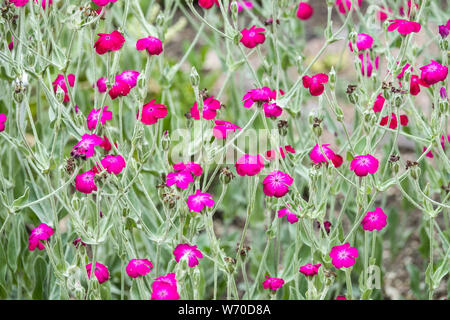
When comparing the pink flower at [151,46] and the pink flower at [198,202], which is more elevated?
the pink flower at [151,46]

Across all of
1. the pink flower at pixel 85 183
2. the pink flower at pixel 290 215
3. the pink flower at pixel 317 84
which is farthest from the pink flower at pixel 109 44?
the pink flower at pixel 290 215

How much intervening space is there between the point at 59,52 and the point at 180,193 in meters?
0.46

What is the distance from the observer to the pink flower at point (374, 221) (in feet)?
4.40

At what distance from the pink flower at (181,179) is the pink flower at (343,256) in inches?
13.2

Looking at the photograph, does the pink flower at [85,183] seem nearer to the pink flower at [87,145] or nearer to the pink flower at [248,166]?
the pink flower at [87,145]

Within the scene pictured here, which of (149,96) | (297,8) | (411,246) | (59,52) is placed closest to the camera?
(59,52)

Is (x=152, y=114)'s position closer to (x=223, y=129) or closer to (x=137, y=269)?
(x=223, y=129)

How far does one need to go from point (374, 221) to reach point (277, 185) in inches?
10.2

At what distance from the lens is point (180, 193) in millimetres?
1267

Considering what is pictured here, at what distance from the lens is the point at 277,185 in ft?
4.01

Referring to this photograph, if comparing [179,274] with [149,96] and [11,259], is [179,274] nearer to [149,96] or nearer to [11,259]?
[11,259]

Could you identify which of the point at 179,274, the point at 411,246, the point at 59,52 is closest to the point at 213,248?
the point at 179,274

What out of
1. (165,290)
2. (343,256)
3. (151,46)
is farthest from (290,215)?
(151,46)

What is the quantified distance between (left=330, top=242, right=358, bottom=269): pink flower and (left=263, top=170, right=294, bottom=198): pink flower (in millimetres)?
187
